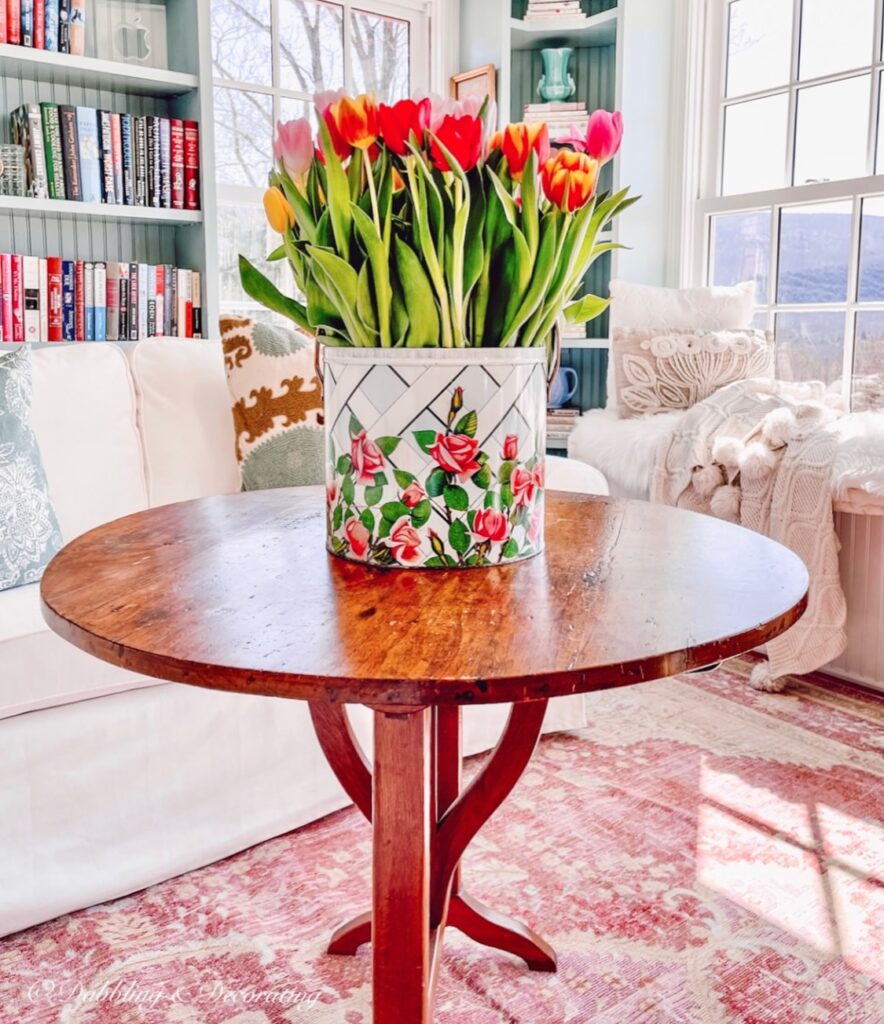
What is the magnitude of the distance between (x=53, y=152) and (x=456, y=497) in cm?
234

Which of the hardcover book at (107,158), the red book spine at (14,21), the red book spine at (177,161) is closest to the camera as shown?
the red book spine at (14,21)

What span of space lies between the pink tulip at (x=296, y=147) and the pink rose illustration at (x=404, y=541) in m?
0.36

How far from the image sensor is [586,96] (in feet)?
11.9

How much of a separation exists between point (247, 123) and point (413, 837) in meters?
3.03

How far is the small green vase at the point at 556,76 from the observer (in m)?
3.49

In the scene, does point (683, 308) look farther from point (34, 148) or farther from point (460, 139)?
point (460, 139)

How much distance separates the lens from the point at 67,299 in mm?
2871

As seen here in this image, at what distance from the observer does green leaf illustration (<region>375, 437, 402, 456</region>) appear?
3.22 feet

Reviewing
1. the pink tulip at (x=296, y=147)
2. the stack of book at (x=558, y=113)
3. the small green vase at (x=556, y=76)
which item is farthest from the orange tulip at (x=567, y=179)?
the small green vase at (x=556, y=76)

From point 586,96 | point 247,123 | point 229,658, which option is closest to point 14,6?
point 247,123

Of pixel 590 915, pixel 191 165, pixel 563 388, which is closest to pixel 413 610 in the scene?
pixel 590 915

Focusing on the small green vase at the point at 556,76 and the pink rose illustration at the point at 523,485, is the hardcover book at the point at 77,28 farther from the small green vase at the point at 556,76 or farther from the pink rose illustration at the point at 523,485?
the pink rose illustration at the point at 523,485

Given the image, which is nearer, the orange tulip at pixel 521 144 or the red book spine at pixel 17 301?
the orange tulip at pixel 521 144

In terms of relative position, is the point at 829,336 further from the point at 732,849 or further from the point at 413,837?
the point at 413,837
